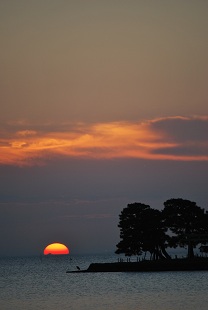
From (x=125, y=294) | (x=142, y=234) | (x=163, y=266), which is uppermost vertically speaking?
(x=142, y=234)

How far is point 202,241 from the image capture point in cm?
10762

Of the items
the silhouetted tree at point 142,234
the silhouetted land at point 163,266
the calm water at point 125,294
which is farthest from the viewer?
the silhouetted tree at point 142,234

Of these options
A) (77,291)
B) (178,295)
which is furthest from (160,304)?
(77,291)

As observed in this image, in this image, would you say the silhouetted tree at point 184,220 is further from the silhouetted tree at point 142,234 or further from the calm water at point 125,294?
the calm water at point 125,294

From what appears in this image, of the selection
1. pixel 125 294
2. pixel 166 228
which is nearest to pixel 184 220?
pixel 166 228

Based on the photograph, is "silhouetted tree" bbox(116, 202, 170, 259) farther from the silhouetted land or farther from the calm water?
the calm water

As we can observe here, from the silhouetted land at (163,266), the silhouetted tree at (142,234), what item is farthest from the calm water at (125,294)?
the silhouetted tree at (142,234)

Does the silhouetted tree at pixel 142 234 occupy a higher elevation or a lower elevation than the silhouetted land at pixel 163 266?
higher

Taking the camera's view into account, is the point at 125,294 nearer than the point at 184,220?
Yes

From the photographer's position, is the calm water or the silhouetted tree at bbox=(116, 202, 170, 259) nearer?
the calm water

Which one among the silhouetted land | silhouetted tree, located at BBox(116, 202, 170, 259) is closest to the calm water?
the silhouetted land

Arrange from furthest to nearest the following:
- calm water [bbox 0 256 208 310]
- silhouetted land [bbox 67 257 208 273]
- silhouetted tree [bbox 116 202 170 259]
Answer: silhouetted tree [bbox 116 202 170 259]
silhouetted land [bbox 67 257 208 273]
calm water [bbox 0 256 208 310]

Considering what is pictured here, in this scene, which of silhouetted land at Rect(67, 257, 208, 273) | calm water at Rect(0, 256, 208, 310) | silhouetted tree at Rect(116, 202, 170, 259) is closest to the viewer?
calm water at Rect(0, 256, 208, 310)

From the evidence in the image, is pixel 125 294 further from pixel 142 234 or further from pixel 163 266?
pixel 142 234
